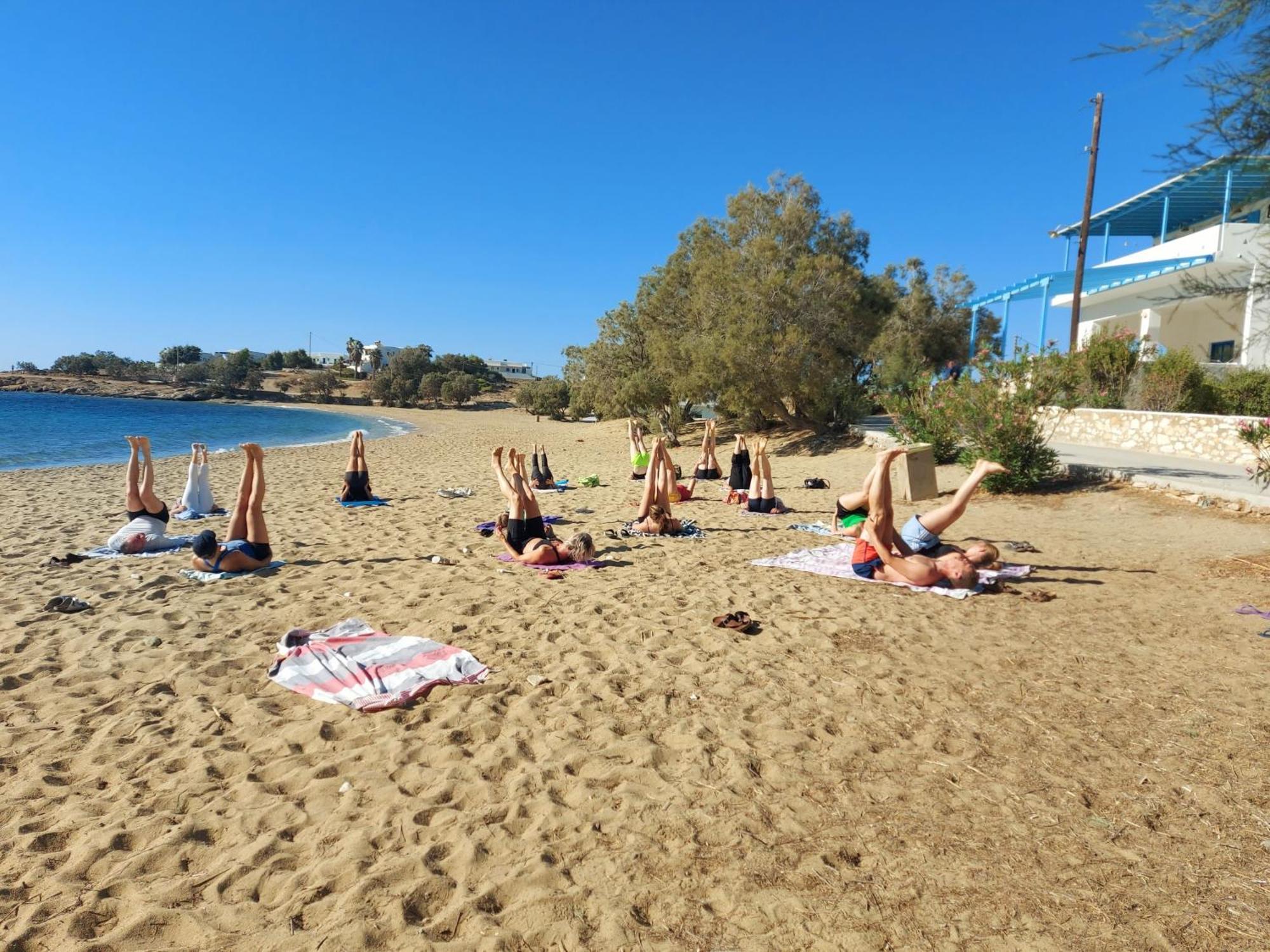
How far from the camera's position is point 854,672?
4375mm

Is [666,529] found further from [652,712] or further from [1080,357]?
[1080,357]

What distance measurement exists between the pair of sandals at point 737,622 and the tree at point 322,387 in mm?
88773

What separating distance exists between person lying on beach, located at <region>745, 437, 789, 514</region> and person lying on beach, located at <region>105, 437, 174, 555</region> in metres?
7.32

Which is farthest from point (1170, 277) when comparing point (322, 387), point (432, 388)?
point (322, 387)

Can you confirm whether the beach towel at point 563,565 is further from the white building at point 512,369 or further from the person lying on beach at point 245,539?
the white building at point 512,369

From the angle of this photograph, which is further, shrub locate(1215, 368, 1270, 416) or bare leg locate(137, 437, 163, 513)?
shrub locate(1215, 368, 1270, 416)

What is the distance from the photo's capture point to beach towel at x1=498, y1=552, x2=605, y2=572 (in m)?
6.70

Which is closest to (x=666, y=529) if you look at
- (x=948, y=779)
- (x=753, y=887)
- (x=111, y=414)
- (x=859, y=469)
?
(x=948, y=779)

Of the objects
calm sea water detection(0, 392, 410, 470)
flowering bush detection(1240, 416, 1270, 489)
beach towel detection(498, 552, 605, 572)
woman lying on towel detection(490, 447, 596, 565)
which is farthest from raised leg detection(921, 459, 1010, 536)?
calm sea water detection(0, 392, 410, 470)

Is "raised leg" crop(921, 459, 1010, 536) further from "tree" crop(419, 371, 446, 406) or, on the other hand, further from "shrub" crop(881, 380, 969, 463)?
"tree" crop(419, 371, 446, 406)

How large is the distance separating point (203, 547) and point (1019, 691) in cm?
663

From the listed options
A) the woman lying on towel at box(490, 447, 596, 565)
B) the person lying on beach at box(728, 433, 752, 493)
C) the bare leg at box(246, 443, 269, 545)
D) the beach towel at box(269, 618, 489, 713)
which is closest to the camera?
the beach towel at box(269, 618, 489, 713)

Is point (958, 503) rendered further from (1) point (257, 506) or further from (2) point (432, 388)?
(2) point (432, 388)

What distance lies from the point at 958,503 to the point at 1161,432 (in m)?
10.5
